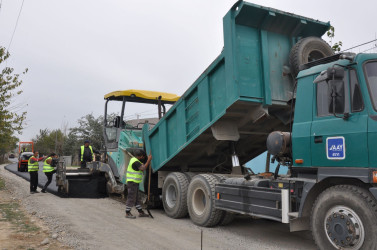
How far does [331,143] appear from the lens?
419 centimetres

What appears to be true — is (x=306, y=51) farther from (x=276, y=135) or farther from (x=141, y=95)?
(x=141, y=95)

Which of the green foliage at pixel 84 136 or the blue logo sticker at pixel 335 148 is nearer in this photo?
the blue logo sticker at pixel 335 148

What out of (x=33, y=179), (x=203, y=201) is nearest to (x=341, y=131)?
(x=203, y=201)

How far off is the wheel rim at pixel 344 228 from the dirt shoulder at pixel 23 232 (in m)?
3.38

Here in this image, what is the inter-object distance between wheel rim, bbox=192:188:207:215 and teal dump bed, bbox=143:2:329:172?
901 millimetres

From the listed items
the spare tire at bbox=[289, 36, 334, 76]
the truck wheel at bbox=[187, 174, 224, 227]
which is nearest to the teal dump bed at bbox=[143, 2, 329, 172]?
the spare tire at bbox=[289, 36, 334, 76]

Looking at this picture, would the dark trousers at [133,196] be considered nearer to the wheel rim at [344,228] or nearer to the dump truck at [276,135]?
the dump truck at [276,135]

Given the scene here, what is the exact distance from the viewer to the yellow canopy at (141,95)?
9297mm

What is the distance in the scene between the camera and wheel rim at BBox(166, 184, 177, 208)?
7363 mm

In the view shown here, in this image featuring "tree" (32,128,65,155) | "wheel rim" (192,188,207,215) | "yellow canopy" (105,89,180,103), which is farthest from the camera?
"tree" (32,128,65,155)

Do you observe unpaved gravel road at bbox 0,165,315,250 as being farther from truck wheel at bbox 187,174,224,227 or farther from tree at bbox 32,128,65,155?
tree at bbox 32,128,65,155

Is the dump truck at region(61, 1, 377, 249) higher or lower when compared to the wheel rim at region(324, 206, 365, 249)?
higher

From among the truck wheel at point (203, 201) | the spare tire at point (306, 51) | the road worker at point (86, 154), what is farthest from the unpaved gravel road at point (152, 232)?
the road worker at point (86, 154)

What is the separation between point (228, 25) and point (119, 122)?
15.7 ft
